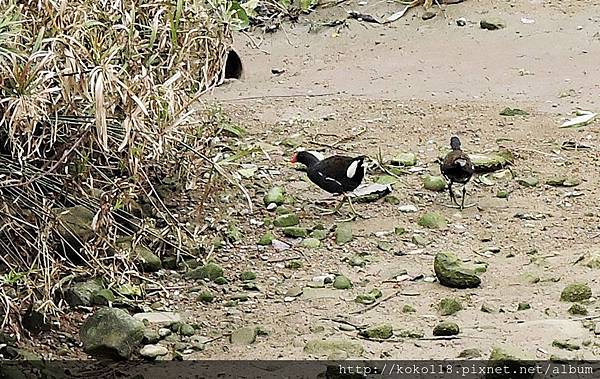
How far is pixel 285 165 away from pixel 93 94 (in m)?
2.17

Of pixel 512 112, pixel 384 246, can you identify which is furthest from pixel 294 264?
pixel 512 112

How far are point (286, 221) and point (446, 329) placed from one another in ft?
4.73

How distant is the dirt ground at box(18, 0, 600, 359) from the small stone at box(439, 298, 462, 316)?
0.08 ft

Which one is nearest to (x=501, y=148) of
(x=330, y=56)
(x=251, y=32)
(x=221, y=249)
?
(x=221, y=249)

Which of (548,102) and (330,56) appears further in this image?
(330,56)

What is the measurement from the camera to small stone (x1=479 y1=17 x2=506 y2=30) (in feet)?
24.1

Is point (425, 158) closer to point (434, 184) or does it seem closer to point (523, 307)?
point (434, 184)

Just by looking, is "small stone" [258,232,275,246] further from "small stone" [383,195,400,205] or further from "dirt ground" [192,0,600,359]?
"small stone" [383,195,400,205]

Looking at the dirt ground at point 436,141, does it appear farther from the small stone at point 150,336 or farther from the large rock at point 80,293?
the large rock at point 80,293

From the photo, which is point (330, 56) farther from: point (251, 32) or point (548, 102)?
point (548, 102)

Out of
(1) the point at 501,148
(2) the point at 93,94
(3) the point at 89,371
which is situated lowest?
(3) the point at 89,371

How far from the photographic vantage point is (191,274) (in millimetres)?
3924

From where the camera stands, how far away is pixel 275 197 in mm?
4727

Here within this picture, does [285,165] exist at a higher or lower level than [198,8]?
lower
